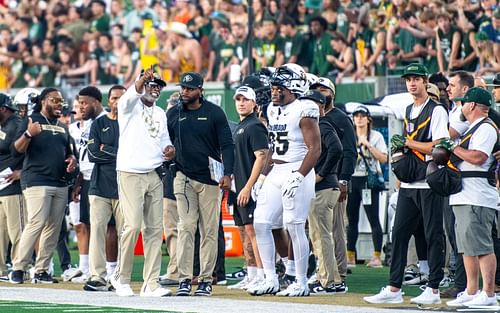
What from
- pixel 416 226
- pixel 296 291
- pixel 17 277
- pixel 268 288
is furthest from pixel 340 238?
pixel 17 277

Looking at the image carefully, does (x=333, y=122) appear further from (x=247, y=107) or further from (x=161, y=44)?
(x=161, y=44)

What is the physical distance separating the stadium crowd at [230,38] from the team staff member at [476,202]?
23.5 feet

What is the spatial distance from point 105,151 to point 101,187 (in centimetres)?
40

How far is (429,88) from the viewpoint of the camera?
14516mm

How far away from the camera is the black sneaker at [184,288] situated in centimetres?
1401

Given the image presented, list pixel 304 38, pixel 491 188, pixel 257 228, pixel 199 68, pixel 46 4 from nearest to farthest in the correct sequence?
pixel 491 188 < pixel 257 228 < pixel 304 38 < pixel 199 68 < pixel 46 4

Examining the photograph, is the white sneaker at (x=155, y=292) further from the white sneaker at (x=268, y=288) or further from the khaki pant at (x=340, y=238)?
the khaki pant at (x=340, y=238)

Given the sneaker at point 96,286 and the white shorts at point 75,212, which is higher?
the white shorts at point 75,212

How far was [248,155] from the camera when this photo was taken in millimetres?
14586

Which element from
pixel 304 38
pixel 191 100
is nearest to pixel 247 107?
pixel 191 100

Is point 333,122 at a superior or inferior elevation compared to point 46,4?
inferior

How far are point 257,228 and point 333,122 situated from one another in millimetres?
1724

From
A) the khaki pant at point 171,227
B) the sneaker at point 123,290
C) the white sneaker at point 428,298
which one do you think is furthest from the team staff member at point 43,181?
the white sneaker at point 428,298

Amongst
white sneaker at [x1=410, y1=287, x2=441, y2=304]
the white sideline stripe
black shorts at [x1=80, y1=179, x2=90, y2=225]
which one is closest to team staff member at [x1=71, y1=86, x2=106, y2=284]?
→ black shorts at [x1=80, y1=179, x2=90, y2=225]
